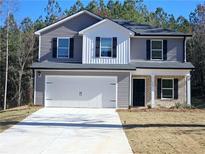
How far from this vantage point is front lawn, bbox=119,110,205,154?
39.9 ft

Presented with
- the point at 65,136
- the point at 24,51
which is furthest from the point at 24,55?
the point at 65,136

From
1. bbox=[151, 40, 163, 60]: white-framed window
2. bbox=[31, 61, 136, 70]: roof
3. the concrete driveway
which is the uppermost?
bbox=[151, 40, 163, 60]: white-framed window

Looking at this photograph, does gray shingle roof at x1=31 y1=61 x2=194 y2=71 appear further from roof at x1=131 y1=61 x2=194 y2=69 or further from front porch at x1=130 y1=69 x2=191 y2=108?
front porch at x1=130 y1=69 x2=191 y2=108

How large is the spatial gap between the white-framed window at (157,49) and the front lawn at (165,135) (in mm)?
9974

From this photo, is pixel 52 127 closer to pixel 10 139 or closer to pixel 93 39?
pixel 10 139

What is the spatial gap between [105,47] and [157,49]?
4010 mm

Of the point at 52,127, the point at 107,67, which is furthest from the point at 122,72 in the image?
the point at 52,127

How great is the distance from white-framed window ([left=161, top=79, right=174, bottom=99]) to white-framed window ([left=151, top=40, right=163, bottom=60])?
1.82m

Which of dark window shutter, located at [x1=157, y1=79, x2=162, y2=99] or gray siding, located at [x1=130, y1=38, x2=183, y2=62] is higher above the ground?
A: gray siding, located at [x1=130, y1=38, x2=183, y2=62]

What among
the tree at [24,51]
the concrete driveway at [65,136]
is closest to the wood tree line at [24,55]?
the tree at [24,51]

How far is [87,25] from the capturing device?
29.8m

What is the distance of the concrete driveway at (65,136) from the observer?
39.0ft

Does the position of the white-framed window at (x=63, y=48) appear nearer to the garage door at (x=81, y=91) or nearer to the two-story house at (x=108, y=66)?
the two-story house at (x=108, y=66)

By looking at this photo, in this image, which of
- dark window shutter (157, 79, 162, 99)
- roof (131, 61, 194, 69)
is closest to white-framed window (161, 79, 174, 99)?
dark window shutter (157, 79, 162, 99)
